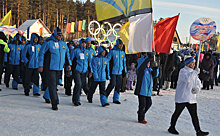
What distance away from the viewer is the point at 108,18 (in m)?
6.09

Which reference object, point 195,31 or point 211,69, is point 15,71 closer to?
point 195,31

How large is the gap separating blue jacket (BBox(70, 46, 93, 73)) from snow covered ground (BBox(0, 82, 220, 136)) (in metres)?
1.04

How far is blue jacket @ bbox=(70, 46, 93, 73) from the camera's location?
710cm

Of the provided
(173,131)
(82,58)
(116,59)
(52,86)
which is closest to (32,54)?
(82,58)

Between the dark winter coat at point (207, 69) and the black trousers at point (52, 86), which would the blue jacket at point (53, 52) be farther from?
the dark winter coat at point (207, 69)

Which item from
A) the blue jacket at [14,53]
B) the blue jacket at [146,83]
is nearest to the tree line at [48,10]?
the blue jacket at [14,53]

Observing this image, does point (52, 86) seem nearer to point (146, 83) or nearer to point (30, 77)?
point (30, 77)

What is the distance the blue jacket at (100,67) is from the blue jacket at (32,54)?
204 cm

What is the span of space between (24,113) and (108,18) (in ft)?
9.80

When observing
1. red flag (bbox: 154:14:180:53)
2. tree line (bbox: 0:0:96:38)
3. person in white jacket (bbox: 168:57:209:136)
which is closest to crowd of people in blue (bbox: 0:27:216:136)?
person in white jacket (bbox: 168:57:209:136)

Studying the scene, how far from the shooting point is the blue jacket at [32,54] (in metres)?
7.97

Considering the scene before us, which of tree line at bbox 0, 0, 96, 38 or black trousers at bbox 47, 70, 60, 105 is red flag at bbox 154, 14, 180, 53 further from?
tree line at bbox 0, 0, 96, 38

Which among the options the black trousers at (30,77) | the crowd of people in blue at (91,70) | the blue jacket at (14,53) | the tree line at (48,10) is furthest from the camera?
the tree line at (48,10)

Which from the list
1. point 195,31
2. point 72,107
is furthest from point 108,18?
point 195,31
